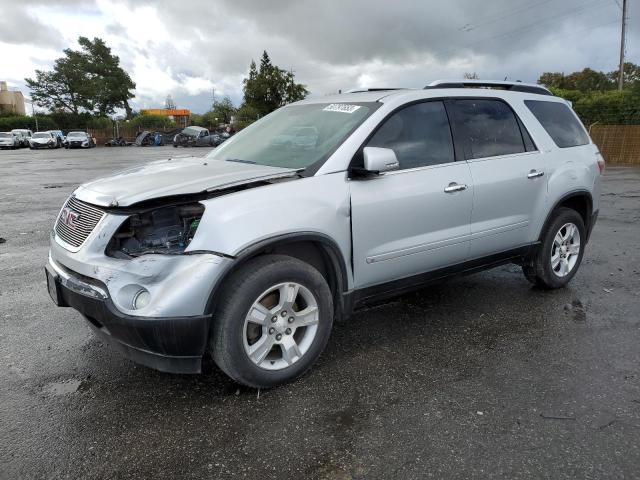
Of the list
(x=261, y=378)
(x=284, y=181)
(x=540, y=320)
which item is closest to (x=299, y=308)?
(x=261, y=378)

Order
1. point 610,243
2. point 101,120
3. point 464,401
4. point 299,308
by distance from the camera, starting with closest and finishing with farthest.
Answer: point 464,401, point 299,308, point 610,243, point 101,120

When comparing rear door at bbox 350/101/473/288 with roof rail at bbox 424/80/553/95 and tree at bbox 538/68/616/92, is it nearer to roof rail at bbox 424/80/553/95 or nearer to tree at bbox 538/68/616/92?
roof rail at bbox 424/80/553/95

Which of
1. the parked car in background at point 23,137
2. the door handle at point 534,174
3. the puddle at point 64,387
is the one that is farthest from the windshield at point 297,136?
the parked car in background at point 23,137

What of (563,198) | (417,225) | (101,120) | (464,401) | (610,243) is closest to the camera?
(464,401)

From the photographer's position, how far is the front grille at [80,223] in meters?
2.99

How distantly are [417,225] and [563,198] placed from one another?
1940 mm

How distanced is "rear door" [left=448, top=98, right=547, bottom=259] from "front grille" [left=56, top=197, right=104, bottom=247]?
2.68 m

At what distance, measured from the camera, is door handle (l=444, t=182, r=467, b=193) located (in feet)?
12.4

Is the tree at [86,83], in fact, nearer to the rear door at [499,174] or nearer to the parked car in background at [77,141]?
the parked car in background at [77,141]

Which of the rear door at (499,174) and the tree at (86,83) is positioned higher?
the tree at (86,83)

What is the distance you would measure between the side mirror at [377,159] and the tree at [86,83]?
75.2m

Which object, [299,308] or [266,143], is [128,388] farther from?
[266,143]

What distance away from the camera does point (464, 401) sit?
301cm

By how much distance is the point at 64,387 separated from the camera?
3.17m
